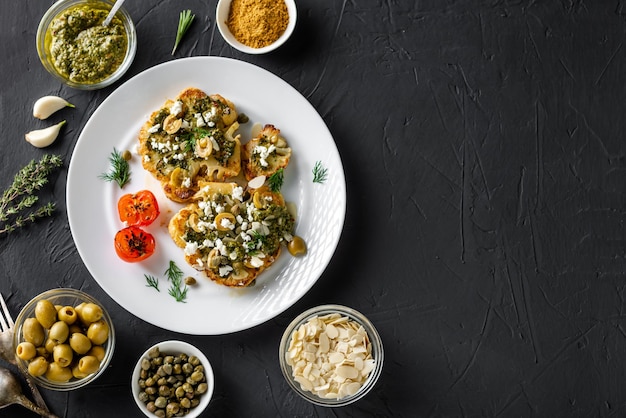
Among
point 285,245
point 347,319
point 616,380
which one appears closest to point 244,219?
Answer: point 285,245

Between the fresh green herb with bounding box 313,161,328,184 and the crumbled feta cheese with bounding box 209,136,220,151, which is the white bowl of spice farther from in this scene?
the fresh green herb with bounding box 313,161,328,184

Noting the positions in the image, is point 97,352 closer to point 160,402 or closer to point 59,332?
point 59,332

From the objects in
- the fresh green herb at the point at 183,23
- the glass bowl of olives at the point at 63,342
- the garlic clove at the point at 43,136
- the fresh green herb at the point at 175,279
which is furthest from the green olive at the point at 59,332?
the fresh green herb at the point at 183,23

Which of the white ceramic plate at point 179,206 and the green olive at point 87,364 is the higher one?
the white ceramic plate at point 179,206

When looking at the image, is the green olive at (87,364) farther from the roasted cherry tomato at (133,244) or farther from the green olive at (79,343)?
the roasted cherry tomato at (133,244)

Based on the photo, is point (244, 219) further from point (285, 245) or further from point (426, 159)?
point (426, 159)

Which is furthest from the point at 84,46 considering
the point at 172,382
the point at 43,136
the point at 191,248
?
the point at 172,382

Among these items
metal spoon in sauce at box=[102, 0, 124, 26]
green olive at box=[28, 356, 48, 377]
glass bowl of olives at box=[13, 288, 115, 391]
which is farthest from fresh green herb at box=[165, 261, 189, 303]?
metal spoon in sauce at box=[102, 0, 124, 26]
